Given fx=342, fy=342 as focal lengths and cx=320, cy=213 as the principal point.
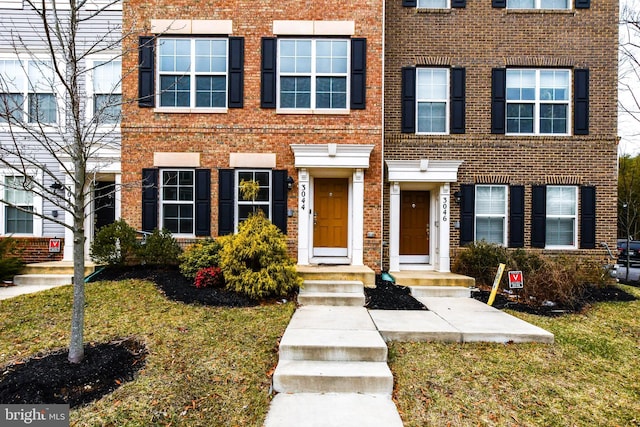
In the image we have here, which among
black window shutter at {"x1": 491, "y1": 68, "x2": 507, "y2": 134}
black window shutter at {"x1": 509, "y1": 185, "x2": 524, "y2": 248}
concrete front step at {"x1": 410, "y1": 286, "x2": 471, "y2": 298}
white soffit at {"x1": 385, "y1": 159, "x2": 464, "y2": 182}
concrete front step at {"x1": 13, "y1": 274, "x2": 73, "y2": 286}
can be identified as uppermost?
black window shutter at {"x1": 491, "y1": 68, "x2": 507, "y2": 134}

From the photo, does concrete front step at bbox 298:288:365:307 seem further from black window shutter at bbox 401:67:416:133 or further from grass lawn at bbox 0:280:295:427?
black window shutter at bbox 401:67:416:133

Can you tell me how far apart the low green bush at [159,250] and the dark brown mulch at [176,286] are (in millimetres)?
183

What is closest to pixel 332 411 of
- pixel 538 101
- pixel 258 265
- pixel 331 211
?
pixel 258 265

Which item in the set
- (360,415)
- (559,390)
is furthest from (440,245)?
(360,415)

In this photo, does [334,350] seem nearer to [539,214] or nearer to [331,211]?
[331,211]

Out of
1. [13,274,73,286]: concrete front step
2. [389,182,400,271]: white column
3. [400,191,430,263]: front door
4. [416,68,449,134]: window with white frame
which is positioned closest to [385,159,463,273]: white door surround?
[389,182,400,271]: white column

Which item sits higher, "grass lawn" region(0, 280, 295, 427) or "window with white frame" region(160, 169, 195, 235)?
"window with white frame" region(160, 169, 195, 235)

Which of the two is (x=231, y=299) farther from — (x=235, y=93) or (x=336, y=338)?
(x=235, y=93)

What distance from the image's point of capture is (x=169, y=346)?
438 centimetres

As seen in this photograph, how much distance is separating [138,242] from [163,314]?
11.0 feet

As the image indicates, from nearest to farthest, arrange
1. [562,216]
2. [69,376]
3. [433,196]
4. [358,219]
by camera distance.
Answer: [69,376] → [358,219] → [562,216] → [433,196]

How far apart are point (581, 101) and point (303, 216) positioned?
7875mm

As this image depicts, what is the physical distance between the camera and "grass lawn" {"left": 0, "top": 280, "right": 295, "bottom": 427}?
325cm

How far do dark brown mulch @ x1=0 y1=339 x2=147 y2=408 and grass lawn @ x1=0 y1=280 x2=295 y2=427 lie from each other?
162 mm
